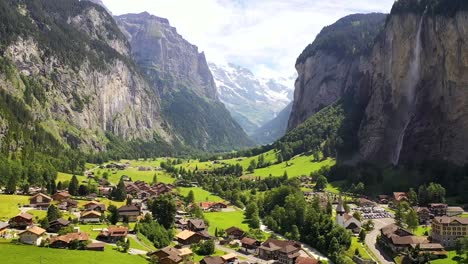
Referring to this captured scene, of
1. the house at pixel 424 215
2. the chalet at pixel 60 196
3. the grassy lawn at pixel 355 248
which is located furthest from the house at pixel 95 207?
the house at pixel 424 215

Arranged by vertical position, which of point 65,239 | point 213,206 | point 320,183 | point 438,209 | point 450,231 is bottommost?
point 213,206

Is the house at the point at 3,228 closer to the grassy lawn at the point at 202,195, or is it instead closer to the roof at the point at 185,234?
the roof at the point at 185,234

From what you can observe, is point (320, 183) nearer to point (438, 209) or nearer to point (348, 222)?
point (438, 209)

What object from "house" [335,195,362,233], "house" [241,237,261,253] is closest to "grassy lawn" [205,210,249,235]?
"house" [241,237,261,253]

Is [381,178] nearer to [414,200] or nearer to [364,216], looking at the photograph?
[414,200]

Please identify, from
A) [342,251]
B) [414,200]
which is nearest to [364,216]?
[414,200]

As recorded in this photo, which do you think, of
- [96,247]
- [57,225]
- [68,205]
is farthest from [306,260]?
[68,205]
